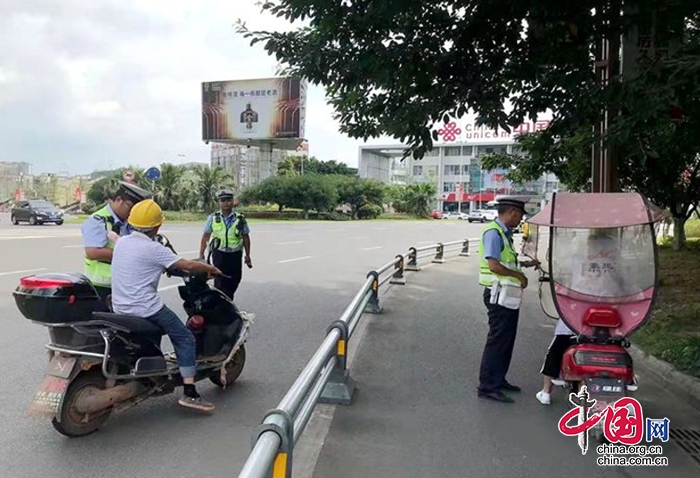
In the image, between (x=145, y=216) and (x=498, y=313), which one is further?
(x=498, y=313)

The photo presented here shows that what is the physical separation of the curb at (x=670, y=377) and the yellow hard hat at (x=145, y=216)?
4670mm

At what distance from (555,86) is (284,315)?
4.69m

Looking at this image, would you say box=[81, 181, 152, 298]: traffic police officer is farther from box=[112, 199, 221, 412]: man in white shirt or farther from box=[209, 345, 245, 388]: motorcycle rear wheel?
box=[209, 345, 245, 388]: motorcycle rear wheel

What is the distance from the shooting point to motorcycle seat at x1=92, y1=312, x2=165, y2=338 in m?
3.94

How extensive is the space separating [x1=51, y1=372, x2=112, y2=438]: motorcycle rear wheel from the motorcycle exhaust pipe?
3 centimetres

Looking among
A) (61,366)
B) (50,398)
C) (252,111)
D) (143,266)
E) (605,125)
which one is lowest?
(50,398)

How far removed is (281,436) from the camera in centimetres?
227

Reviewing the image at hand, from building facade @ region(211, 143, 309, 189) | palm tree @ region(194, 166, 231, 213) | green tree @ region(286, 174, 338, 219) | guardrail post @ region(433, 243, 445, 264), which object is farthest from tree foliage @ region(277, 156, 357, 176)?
guardrail post @ region(433, 243, 445, 264)

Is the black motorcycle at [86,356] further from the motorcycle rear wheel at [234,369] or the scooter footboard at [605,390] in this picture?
the scooter footboard at [605,390]

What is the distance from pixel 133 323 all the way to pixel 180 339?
0.39 metres

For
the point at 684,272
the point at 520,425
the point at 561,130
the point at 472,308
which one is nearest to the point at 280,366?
the point at 520,425

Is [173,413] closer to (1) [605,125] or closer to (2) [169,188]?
(1) [605,125]

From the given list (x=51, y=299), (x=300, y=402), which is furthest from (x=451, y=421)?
(x=51, y=299)

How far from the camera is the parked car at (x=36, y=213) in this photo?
31.9 metres
